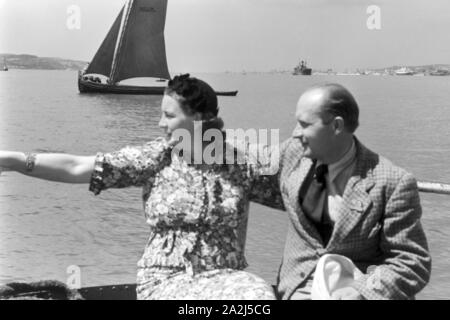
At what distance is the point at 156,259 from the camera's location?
307 cm

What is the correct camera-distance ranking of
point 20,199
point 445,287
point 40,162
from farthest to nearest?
point 20,199 < point 445,287 < point 40,162

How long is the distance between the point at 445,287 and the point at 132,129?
26.7 meters

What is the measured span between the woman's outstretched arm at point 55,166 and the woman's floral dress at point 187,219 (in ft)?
0.15

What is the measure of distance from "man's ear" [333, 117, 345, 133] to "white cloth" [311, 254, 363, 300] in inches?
18.0

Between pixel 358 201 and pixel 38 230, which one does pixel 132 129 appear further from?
pixel 358 201

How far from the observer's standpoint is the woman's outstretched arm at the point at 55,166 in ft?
10.2

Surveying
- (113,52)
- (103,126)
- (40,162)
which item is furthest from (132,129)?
(40,162)

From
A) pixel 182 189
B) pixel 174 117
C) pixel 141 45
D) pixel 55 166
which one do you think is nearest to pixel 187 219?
pixel 182 189

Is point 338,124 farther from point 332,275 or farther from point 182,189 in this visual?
point 182,189

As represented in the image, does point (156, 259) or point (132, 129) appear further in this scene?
point (132, 129)

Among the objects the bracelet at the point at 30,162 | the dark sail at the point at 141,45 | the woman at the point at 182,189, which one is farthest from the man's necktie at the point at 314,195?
the dark sail at the point at 141,45

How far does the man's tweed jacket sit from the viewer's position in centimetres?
272

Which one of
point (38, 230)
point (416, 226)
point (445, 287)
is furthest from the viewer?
point (38, 230)

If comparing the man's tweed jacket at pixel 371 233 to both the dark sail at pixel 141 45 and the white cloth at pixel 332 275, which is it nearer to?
the white cloth at pixel 332 275
